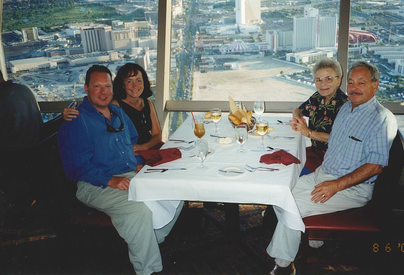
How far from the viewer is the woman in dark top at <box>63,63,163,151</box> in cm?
299

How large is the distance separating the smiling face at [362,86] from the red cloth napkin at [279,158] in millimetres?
591

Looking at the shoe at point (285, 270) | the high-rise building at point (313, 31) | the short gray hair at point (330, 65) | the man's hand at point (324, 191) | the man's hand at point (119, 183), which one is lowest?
the shoe at point (285, 270)

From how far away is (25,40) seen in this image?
4.26 metres

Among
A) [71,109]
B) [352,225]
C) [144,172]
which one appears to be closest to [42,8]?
[71,109]

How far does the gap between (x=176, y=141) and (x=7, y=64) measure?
9.56ft

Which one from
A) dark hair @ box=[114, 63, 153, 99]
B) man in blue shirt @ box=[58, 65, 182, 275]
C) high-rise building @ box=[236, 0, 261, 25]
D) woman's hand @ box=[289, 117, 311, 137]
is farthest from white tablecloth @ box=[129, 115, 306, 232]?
high-rise building @ box=[236, 0, 261, 25]

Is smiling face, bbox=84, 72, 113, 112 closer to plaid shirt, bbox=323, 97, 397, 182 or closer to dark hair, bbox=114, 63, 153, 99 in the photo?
dark hair, bbox=114, 63, 153, 99

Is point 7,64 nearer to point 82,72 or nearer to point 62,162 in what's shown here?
point 82,72

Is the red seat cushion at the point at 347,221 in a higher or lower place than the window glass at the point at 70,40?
lower

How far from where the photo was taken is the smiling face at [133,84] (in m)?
2.97

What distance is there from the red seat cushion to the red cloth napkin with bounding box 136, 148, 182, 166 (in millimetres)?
896

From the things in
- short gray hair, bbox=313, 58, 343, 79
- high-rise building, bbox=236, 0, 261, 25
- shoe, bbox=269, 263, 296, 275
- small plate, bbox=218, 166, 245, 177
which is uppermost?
high-rise building, bbox=236, 0, 261, 25

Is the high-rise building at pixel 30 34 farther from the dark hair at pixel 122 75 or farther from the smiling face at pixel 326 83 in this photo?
the smiling face at pixel 326 83

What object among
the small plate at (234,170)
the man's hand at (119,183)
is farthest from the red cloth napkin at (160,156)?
the small plate at (234,170)
